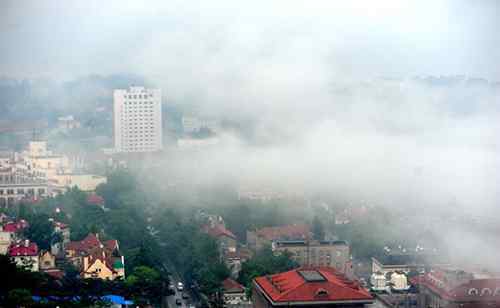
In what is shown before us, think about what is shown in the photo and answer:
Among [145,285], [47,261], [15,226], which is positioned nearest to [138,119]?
[15,226]

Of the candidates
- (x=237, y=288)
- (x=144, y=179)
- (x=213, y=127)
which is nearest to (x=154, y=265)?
(x=237, y=288)

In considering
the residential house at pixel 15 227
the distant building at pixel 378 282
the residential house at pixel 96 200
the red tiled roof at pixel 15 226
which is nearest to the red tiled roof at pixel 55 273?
the residential house at pixel 15 227

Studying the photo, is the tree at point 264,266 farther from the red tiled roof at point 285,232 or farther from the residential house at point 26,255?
the residential house at point 26,255

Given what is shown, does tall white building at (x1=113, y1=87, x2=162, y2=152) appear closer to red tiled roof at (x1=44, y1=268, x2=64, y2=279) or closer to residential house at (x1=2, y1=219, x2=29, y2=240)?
residential house at (x1=2, y1=219, x2=29, y2=240)

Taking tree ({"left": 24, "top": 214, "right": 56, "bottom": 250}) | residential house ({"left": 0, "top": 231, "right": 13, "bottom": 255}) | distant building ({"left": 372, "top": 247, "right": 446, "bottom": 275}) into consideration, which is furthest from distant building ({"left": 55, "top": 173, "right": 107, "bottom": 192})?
distant building ({"left": 372, "top": 247, "right": 446, "bottom": 275})

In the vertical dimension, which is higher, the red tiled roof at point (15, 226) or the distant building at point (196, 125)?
the distant building at point (196, 125)

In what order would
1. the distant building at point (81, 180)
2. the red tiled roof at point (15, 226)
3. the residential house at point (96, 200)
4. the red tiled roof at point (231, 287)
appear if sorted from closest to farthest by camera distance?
the red tiled roof at point (231, 287) → the red tiled roof at point (15, 226) → the residential house at point (96, 200) → the distant building at point (81, 180)

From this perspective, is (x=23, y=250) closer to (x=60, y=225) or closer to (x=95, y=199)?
(x=60, y=225)
